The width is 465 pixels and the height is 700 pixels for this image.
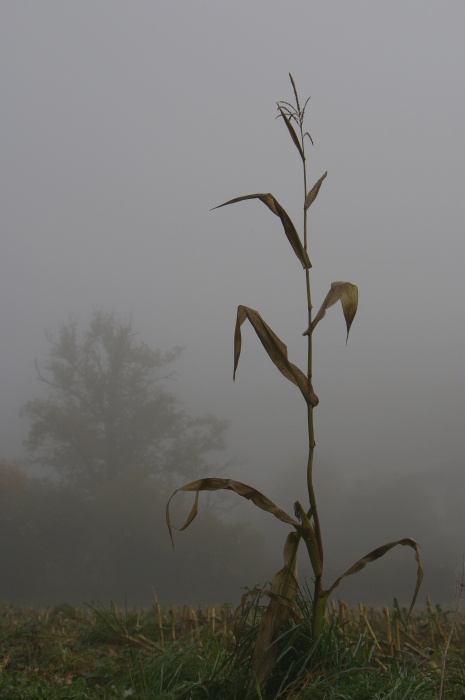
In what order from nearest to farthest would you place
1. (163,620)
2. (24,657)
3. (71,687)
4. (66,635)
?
(71,687), (24,657), (66,635), (163,620)

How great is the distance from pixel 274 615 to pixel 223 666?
7.2 inches

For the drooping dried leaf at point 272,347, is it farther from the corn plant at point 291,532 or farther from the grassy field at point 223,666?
the grassy field at point 223,666

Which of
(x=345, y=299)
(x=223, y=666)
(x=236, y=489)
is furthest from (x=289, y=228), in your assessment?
(x=223, y=666)

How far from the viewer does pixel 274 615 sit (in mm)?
1085

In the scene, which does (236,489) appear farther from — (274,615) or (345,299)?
(345,299)

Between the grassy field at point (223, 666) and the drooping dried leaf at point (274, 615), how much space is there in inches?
1.2

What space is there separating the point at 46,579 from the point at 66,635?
4.32 feet

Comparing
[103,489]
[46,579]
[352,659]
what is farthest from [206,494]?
[352,659]

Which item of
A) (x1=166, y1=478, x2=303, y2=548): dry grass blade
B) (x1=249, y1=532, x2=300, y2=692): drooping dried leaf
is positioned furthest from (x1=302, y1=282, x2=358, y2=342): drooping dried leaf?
(x1=249, y1=532, x2=300, y2=692): drooping dried leaf

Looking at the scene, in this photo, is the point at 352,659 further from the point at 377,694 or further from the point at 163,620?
the point at 163,620

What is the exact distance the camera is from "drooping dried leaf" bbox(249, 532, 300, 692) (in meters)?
1.06

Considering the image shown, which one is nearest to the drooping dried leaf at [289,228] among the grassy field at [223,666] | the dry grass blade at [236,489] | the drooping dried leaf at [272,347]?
the drooping dried leaf at [272,347]

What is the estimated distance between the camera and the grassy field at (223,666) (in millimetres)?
→ 1073

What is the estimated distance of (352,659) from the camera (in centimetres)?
112
